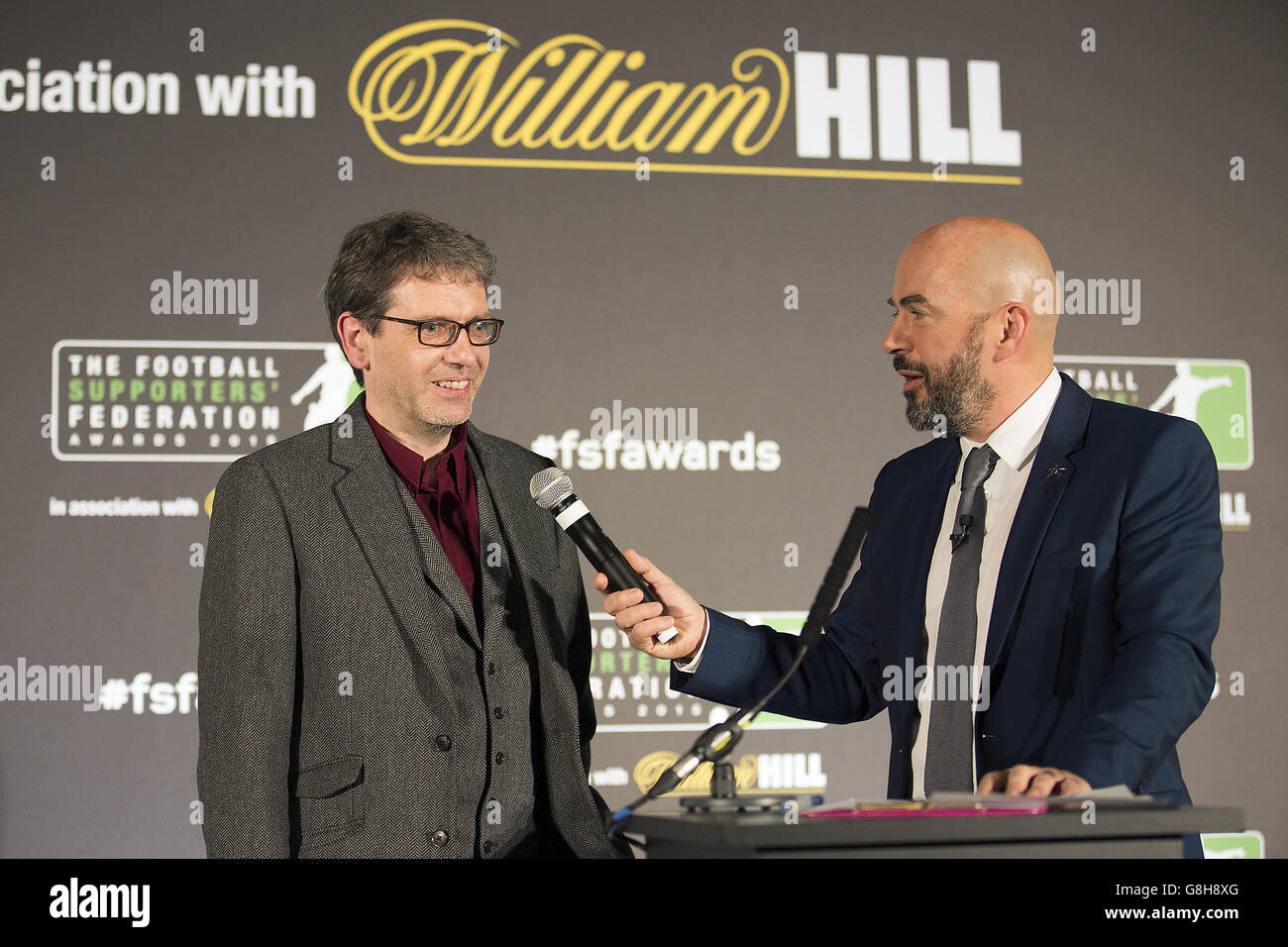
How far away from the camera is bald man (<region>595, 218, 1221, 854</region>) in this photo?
2.04 meters

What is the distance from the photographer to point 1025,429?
2.44 meters

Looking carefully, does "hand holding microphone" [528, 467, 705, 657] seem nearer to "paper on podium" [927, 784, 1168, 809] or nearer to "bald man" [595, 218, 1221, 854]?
"bald man" [595, 218, 1221, 854]

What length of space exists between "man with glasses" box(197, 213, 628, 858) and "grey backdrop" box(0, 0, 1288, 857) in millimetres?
1562

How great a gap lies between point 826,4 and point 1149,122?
124 cm

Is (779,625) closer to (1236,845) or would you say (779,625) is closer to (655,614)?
(1236,845)

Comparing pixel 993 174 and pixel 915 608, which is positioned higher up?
pixel 993 174

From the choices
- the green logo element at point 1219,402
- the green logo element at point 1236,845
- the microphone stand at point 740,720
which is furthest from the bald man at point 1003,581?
the green logo element at point 1236,845

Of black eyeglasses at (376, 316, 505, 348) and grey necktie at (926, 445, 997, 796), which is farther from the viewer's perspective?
black eyeglasses at (376, 316, 505, 348)

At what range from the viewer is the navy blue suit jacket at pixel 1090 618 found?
76.8 inches

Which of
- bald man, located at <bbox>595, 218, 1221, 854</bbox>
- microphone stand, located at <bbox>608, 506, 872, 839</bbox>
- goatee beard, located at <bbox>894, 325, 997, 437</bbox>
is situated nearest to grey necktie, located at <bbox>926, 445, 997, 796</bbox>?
bald man, located at <bbox>595, 218, 1221, 854</bbox>
